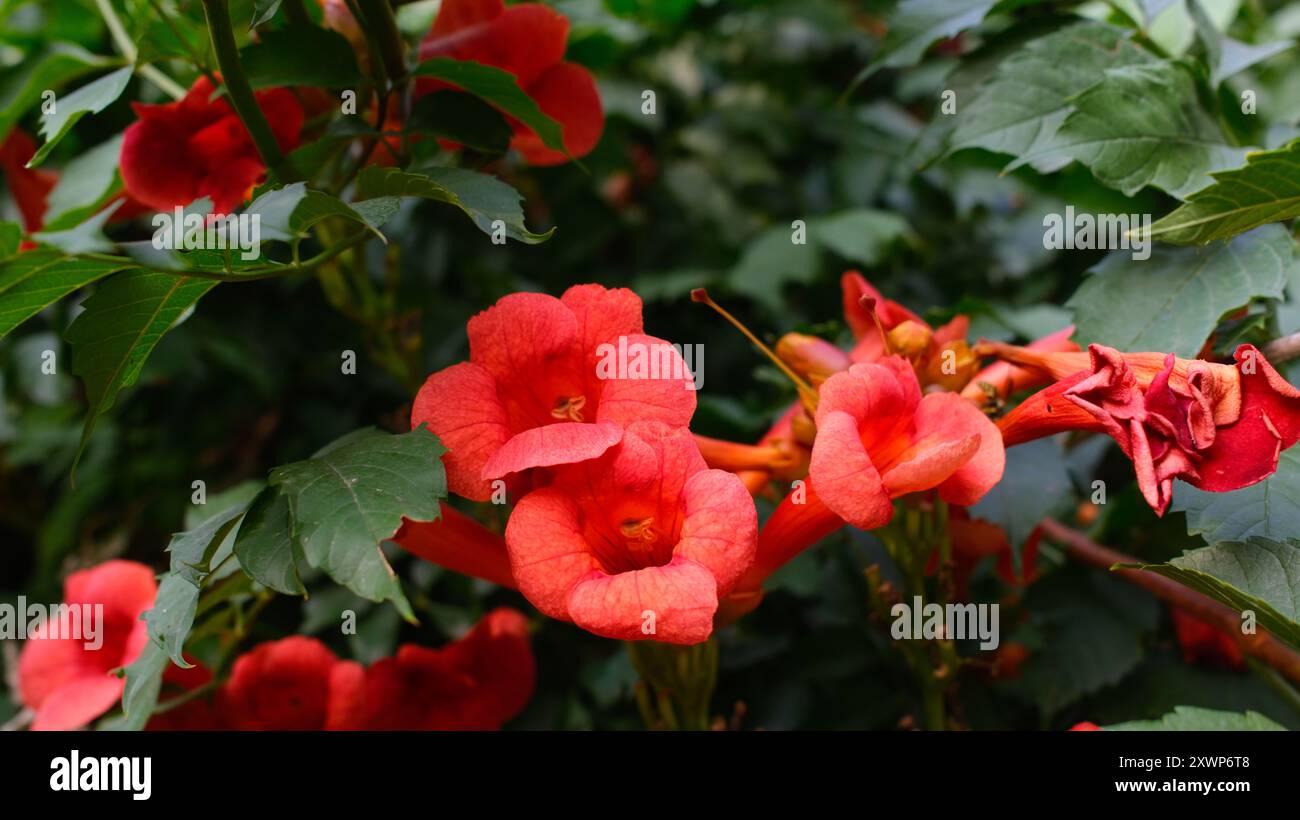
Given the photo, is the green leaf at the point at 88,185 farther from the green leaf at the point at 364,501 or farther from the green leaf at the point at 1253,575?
the green leaf at the point at 1253,575

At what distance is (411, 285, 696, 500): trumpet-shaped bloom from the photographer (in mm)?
898

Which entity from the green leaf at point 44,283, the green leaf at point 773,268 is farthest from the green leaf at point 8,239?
the green leaf at point 773,268

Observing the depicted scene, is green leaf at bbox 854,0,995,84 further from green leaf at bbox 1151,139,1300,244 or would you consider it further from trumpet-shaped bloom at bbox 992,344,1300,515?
trumpet-shaped bloom at bbox 992,344,1300,515

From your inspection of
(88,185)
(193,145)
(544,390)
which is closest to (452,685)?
(544,390)

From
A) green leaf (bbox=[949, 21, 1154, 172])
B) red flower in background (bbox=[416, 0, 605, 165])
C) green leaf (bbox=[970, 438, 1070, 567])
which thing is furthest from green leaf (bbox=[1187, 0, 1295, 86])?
red flower in background (bbox=[416, 0, 605, 165])

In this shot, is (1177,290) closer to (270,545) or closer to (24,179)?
(270,545)

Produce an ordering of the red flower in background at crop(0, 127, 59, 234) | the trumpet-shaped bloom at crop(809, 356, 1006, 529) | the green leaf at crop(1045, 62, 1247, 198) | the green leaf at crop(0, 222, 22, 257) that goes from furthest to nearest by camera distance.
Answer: the red flower in background at crop(0, 127, 59, 234) → the green leaf at crop(1045, 62, 1247, 198) → the trumpet-shaped bloom at crop(809, 356, 1006, 529) → the green leaf at crop(0, 222, 22, 257)

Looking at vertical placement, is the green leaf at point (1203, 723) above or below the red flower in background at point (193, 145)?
below

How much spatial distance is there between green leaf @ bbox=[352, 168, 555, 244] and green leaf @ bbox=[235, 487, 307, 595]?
30 centimetres

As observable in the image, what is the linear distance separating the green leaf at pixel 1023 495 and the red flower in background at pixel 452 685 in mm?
652

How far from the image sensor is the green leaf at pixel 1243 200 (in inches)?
36.6

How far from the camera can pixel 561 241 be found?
7.02ft

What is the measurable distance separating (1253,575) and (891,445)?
0.35 metres
